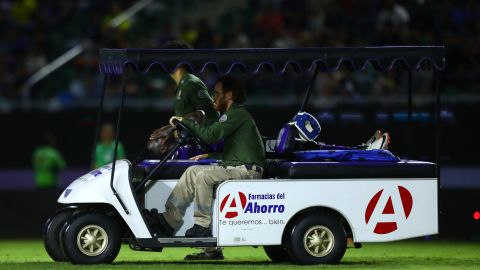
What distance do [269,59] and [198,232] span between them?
1.70m

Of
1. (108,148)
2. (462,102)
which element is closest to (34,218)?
(108,148)

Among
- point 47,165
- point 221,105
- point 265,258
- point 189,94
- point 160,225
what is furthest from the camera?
point 47,165

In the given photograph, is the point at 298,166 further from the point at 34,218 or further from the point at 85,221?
the point at 34,218

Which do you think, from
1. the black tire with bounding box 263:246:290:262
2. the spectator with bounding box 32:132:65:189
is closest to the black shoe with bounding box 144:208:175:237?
the black tire with bounding box 263:246:290:262

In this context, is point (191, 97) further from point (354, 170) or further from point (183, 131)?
point (354, 170)

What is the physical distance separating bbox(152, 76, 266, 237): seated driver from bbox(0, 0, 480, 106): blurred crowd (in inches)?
322

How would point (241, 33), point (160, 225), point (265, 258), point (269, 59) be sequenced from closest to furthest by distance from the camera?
point (269, 59)
point (160, 225)
point (265, 258)
point (241, 33)

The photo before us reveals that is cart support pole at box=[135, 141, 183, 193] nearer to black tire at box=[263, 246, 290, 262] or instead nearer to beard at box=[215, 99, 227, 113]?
beard at box=[215, 99, 227, 113]

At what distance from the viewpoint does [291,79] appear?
807 inches

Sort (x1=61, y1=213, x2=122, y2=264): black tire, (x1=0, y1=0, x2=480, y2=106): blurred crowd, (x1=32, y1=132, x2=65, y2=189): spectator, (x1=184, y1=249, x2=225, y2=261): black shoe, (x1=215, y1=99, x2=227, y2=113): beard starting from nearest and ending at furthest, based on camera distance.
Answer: (x1=61, y1=213, x2=122, y2=264): black tire < (x1=215, y1=99, x2=227, y2=113): beard < (x1=184, y1=249, x2=225, y2=261): black shoe < (x1=32, y1=132, x2=65, y2=189): spectator < (x1=0, y1=0, x2=480, y2=106): blurred crowd

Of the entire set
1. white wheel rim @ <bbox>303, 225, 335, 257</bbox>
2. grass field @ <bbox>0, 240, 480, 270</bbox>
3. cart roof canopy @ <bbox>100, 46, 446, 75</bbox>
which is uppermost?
cart roof canopy @ <bbox>100, 46, 446, 75</bbox>

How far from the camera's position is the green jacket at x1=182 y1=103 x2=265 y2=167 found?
39.2ft

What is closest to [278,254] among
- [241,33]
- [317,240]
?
[317,240]

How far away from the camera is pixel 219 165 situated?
1215cm
